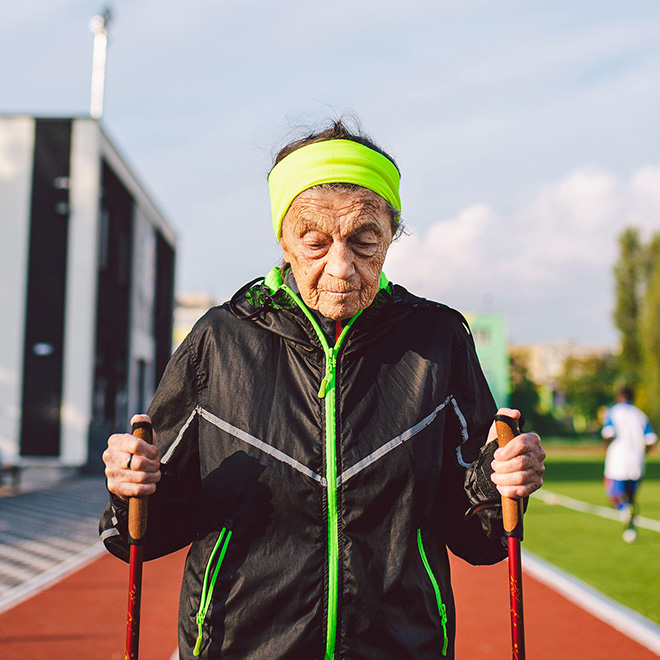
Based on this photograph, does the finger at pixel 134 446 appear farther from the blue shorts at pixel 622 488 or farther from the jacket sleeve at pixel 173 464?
the blue shorts at pixel 622 488

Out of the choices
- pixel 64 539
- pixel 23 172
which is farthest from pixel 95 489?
pixel 23 172

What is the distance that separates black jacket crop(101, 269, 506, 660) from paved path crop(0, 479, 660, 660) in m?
3.93

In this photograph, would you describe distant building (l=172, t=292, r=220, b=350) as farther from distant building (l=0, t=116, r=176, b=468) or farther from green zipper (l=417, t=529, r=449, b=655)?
green zipper (l=417, t=529, r=449, b=655)

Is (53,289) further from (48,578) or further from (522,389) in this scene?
(522,389)

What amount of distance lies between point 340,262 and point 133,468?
0.68 m

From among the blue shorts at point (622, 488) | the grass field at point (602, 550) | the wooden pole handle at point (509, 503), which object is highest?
the wooden pole handle at point (509, 503)

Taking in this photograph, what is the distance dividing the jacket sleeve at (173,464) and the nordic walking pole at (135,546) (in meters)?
0.04

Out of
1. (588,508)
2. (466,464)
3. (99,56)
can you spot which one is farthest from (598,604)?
(99,56)

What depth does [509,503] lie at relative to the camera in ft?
5.56

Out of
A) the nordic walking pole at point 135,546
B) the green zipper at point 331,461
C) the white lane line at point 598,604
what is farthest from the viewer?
the white lane line at point 598,604

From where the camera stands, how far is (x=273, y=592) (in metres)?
→ 1.63

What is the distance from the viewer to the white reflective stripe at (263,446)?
1687mm

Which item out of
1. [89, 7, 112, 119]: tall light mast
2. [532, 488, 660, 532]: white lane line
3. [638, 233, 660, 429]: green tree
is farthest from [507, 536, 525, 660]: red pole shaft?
[638, 233, 660, 429]: green tree

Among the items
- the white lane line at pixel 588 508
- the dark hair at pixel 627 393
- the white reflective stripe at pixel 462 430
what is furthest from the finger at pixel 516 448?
the dark hair at pixel 627 393
